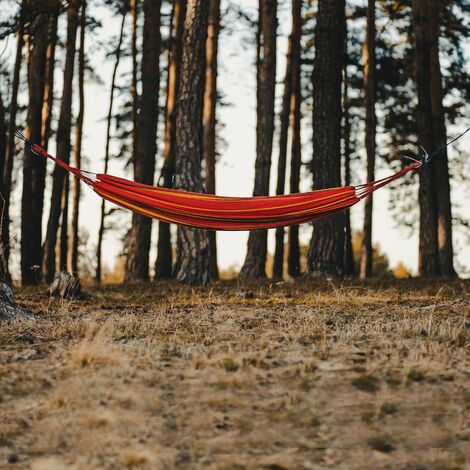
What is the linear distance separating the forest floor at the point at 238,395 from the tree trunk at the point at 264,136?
18.4 feet

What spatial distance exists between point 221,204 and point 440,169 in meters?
6.02

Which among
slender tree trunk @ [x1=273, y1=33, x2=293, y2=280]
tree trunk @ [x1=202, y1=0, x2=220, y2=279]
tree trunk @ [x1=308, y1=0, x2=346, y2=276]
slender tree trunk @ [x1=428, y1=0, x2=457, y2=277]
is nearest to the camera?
tree trunk @ [x1=308, y1=0, x2=346, y2=276]

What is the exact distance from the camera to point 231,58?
42.8ft

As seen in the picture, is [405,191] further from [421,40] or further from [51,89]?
[51,89]

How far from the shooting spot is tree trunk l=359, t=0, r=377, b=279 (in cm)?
1135

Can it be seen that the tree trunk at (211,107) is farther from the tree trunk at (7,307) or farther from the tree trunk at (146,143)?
the tree trunk at (7,307)

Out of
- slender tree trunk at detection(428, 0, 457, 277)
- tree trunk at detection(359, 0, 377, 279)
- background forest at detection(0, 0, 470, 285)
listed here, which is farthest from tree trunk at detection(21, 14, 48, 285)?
slender tree trunk at detection(428, 0, 457, 277)

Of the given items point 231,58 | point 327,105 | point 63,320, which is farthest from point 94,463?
point 231,58

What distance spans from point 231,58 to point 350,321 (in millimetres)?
9364

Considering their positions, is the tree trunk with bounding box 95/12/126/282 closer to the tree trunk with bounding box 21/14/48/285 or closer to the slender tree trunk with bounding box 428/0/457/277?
the tree trunk with bounding box 21/14/48/285

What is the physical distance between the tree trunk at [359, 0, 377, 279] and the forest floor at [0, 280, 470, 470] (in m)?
7.12

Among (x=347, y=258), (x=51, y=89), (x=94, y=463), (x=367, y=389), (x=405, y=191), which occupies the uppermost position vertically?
(x=51, y=89)

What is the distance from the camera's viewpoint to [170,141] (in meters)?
10.9

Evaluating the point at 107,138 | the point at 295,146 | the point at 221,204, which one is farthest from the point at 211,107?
the point at 221,204
